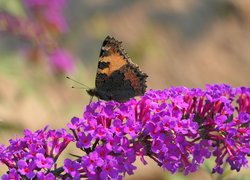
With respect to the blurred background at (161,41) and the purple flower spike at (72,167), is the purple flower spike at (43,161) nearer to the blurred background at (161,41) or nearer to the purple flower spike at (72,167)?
the purple flower spike at (72,167)

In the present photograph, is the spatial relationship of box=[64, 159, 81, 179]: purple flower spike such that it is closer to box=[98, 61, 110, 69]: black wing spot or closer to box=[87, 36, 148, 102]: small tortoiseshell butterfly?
box=[87, 36, 148, 102]: small tortoiseshell butterfly

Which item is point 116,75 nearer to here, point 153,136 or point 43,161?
point 153,136

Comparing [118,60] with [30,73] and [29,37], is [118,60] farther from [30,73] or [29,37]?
[30,73]

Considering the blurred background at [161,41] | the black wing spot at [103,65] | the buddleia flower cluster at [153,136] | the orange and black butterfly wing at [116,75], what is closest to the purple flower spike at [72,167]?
the buddleia flower cluster at [153,136]

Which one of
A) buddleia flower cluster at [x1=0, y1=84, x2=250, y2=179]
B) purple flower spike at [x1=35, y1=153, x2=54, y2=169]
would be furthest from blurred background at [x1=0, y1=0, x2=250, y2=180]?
purple flower spike at [x1=35, y1=153, x2=54, y2=169]

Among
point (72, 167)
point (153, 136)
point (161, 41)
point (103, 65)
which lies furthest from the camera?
point (161, 41)

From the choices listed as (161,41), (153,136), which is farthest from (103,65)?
(161,41)
